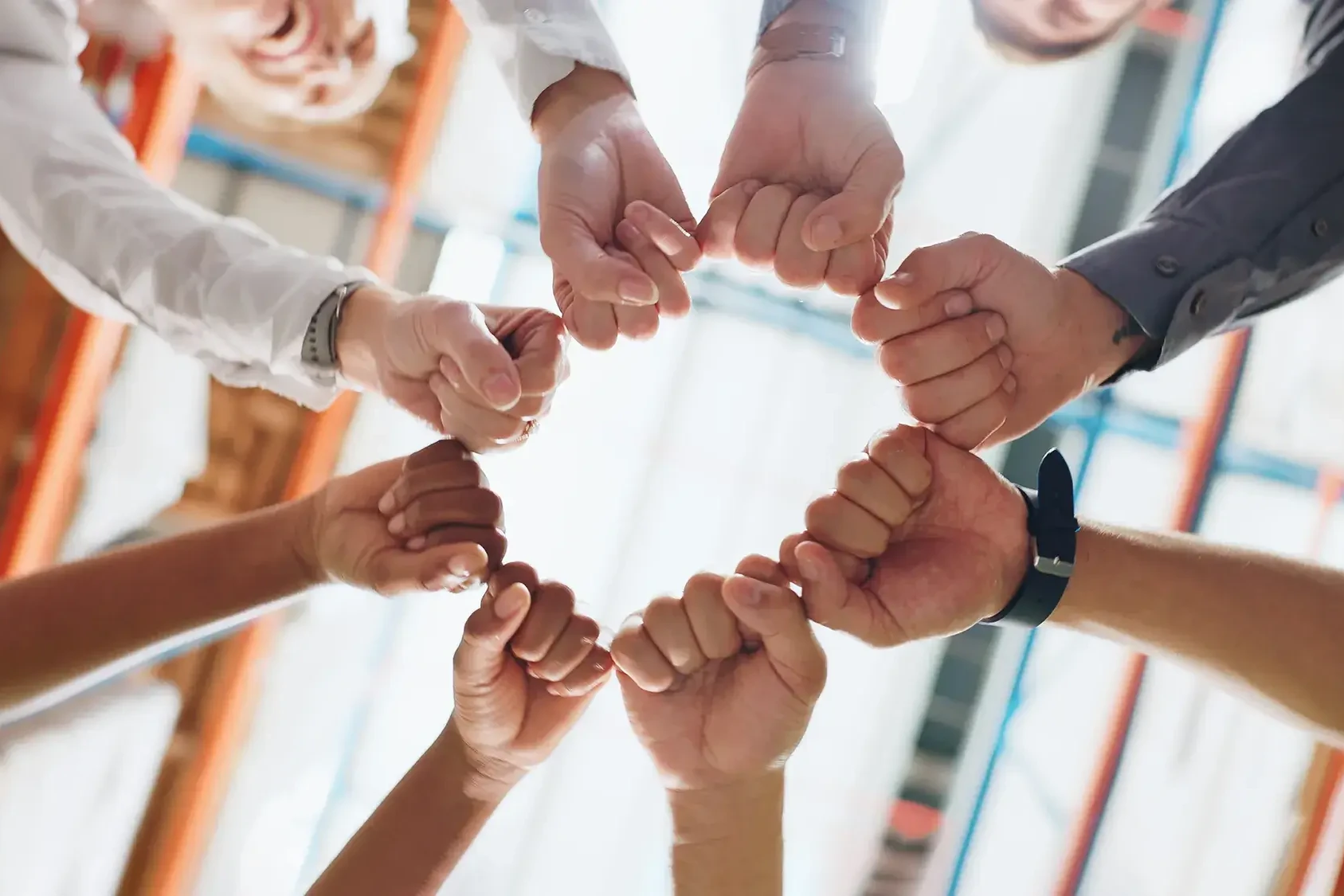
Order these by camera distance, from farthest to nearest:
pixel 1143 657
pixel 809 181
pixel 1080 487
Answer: pixel 1080 487 → pixel 1143 657 → pixel 809 181

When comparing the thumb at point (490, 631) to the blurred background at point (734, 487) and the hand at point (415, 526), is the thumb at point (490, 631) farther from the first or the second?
the blurred background at point (734, 487)

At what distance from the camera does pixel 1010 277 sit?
0.66 m

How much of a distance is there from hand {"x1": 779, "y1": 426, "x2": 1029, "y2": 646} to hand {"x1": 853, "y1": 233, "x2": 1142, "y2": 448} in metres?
0.04

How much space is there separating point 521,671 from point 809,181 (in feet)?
1.57

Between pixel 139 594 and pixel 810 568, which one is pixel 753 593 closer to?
pixel 810 568

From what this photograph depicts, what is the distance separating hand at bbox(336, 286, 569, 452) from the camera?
64cm

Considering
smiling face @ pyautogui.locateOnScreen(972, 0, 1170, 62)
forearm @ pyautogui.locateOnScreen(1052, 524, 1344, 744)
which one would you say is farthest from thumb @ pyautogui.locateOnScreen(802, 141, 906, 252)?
smiling face @ pyautogui.locateOnScreen(972, 0, 1170, 62)

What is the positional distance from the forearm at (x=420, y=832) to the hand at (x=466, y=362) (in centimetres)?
30

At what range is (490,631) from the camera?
2.07 feet

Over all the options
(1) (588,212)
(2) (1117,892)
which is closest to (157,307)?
(1) (588,212)

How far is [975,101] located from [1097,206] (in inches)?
14.4

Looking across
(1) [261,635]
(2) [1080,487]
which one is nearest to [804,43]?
(2) [1080,487]

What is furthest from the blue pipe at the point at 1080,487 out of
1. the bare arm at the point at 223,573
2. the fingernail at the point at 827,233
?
the bare arm at the point at 223,573

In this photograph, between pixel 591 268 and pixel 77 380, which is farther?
pixel 77 380
